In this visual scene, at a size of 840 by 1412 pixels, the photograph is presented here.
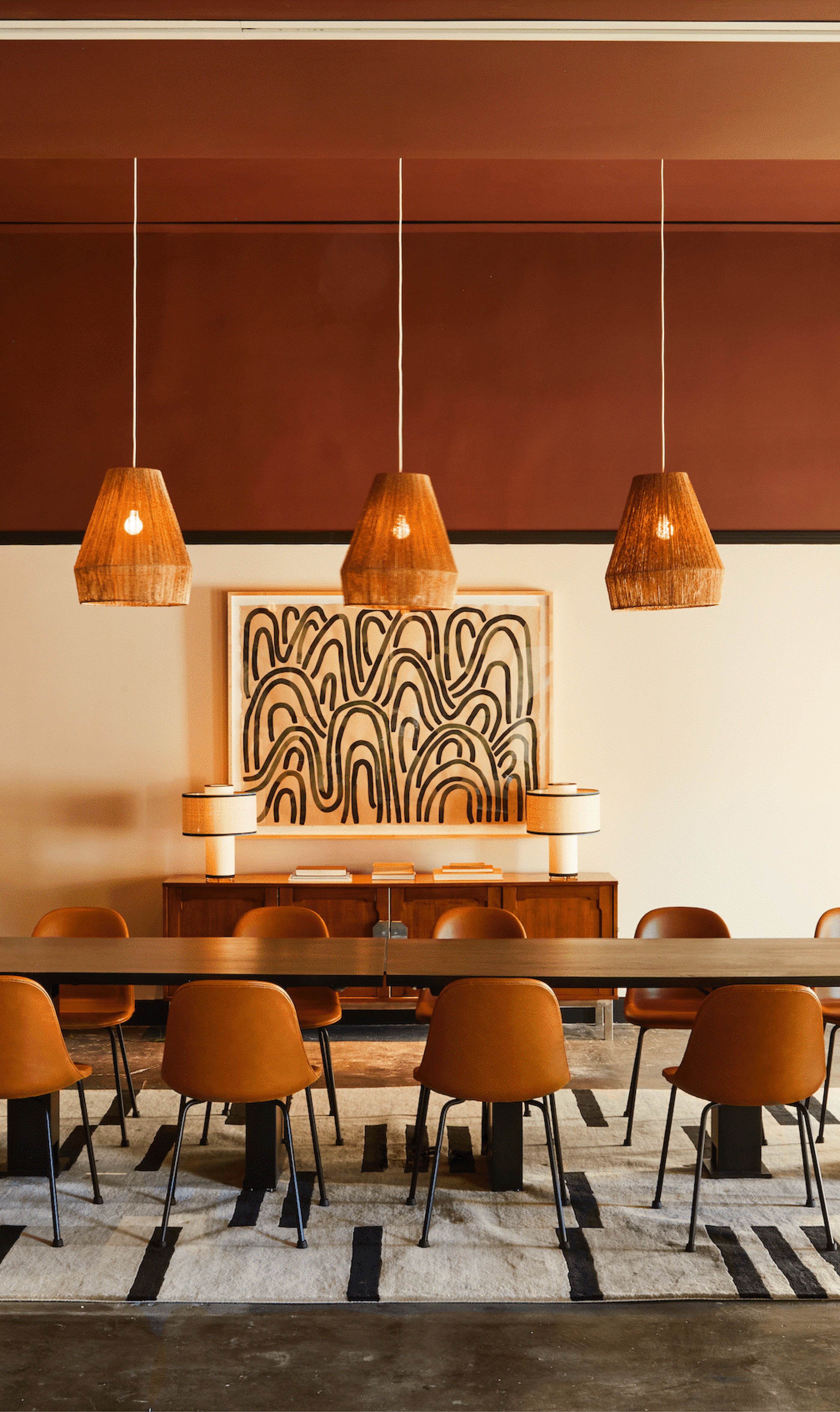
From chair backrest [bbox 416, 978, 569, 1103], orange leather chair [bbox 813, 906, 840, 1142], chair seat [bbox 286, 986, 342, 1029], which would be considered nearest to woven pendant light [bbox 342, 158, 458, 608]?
chair backrest [bbox 416, 978, 569, 1103]

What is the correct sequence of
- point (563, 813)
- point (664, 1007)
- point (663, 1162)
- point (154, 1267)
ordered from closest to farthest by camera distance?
point (154, 1267) → point (663, 1162) → point (664, 1007) → point (563, 813)

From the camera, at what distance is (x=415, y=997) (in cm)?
569

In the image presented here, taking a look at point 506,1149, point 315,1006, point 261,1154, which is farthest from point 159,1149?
point 506,1149

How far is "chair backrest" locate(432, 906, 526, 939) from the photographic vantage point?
461 cm

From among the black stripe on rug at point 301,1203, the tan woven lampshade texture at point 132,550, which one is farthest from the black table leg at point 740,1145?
the tan woven lampshade texture at point 132,550

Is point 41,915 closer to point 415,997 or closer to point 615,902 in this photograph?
point 415,997

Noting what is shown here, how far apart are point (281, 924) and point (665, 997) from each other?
1680mm

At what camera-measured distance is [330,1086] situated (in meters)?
4.28

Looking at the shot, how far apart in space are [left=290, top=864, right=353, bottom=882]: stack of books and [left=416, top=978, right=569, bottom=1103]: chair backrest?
2452mm

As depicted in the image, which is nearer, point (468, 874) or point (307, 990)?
point (307, 990)

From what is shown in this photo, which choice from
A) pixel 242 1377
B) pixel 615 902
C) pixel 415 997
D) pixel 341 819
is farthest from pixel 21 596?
pixel 242 1377

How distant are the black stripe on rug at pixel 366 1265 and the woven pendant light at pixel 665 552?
222 centimetres

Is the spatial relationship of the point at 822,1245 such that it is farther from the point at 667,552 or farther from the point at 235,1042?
the point at 667,552

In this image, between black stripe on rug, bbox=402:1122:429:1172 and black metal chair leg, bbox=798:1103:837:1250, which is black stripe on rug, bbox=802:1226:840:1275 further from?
black stripe on rug, bbox=402:1122:429:1172
